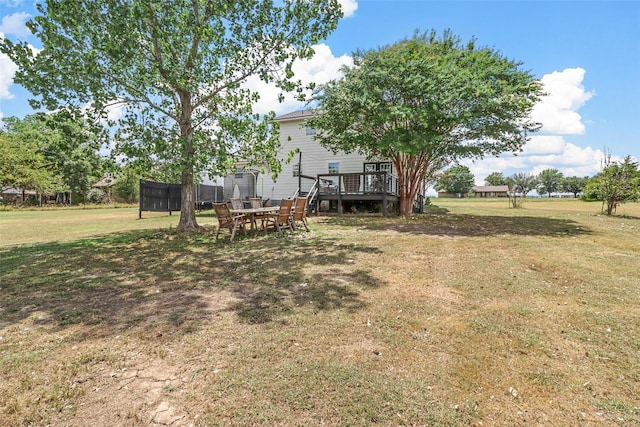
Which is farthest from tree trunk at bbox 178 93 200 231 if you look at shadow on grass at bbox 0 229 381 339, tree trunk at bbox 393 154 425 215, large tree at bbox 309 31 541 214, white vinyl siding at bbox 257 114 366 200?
white vinyl siding at bbox 257 114 366 200

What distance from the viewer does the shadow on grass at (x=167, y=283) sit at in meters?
3.42

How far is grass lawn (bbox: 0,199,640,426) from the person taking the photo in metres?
2.00

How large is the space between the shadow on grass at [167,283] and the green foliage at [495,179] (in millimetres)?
130832

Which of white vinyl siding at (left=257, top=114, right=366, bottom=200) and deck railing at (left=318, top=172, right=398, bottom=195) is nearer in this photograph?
deck railing at (left=318, top=172, right=398, bottom=195)

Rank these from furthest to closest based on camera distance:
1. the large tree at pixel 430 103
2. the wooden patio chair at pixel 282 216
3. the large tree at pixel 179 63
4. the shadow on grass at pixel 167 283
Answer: the large tree at pixel 430 103, the wooden patio chair at pixel 282 216, the large tree at pixel 179 63, the shadow on grass at pixel 167 283

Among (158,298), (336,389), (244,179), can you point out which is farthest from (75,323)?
(244,179)

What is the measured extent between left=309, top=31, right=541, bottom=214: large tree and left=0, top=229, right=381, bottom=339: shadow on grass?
23.2ft

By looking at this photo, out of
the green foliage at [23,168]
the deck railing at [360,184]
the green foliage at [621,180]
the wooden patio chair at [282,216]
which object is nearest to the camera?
the wooden patio chair at [282,216]

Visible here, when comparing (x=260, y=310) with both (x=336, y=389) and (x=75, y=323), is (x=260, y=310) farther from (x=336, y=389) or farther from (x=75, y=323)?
(x=75, y=323)

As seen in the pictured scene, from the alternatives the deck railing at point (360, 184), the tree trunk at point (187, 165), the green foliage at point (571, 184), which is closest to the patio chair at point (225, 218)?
the tree trunk at point (187, 165)

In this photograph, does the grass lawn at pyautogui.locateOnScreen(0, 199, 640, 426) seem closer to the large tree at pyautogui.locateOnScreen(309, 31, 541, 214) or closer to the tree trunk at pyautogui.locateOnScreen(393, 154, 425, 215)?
the large tree at pyautogui.locateOnScreen(309, 31, 541, 214)

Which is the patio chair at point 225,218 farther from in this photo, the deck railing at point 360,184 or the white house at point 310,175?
the white house at point 310,175

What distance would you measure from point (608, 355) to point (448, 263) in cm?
312

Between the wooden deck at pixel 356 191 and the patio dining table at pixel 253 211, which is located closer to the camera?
the patio dining table at pixel 253 211
